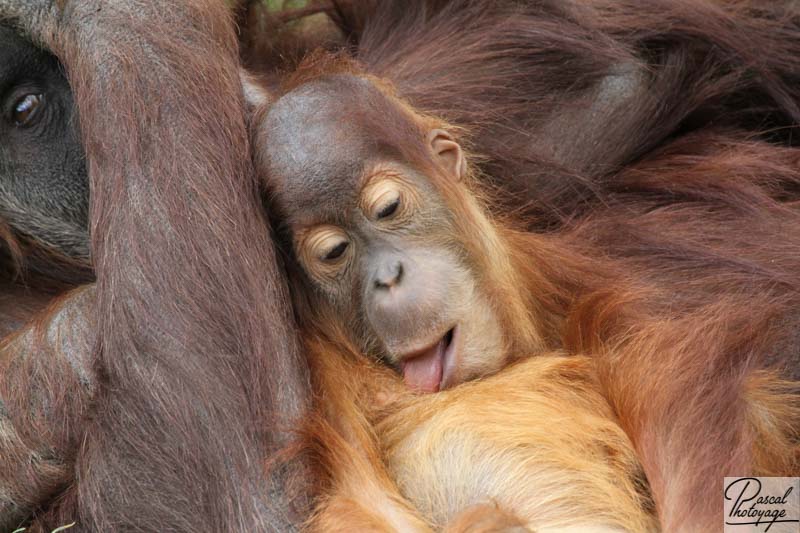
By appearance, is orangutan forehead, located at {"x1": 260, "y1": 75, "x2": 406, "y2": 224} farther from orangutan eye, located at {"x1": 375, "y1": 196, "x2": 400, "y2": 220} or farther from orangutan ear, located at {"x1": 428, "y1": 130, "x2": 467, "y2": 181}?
orangutan ear, located at {"x1": 428, "y1": 130, "x2": 467, "y2": 181}

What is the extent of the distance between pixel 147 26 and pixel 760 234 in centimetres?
152

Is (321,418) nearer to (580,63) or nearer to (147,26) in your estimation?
(147,26)

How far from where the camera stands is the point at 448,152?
292 cm

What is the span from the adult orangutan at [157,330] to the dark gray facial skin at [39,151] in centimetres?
11

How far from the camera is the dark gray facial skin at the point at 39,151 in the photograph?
108 inches

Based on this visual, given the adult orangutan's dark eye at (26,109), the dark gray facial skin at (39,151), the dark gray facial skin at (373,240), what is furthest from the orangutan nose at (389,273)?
the adult orangutan's dark eye at (26,109)

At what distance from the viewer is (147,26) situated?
2596 mm

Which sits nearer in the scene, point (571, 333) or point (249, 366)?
point (249, 366)

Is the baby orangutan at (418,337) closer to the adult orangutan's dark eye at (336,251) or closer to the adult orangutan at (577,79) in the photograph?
the adult orangutan's dark eye at (336,251)

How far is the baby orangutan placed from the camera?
8.10 ft

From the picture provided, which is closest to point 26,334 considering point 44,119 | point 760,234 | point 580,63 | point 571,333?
point 44,119

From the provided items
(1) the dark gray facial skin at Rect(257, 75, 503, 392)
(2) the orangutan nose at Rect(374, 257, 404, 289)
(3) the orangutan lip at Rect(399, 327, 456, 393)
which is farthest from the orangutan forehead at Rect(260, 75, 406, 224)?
(3) the orangutan lip at Rect(399, 327, 456, 393)

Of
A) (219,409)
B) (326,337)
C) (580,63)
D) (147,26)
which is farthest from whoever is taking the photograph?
(580,63)

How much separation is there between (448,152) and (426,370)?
564 millimetres
